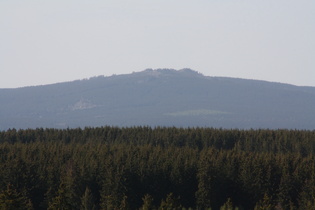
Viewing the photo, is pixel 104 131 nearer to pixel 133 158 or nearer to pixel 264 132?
pixel 264 132

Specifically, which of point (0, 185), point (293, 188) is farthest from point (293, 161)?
point (0, 185)

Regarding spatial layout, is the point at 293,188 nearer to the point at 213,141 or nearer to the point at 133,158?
the point at 133,158

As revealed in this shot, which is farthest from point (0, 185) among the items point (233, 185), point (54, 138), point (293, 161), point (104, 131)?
point (104, 131)

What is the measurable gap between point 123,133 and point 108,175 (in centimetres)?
5391

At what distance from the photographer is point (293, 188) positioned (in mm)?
66500

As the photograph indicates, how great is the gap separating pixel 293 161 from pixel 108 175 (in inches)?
726

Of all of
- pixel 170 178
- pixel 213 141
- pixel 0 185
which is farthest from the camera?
pixel 213 141

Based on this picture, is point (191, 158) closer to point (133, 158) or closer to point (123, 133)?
point (133, 158)

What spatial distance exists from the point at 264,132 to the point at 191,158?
44.9m

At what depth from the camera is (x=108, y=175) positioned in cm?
6431

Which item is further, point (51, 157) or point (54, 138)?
point (54, 138)

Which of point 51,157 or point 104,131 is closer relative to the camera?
point 51,157

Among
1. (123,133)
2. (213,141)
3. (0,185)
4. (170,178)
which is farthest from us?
(123,133)

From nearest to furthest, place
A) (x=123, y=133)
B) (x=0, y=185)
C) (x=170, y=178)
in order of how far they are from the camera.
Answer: (x=0, y=185) < (x=170, y=178) < (x=123, y=133)
